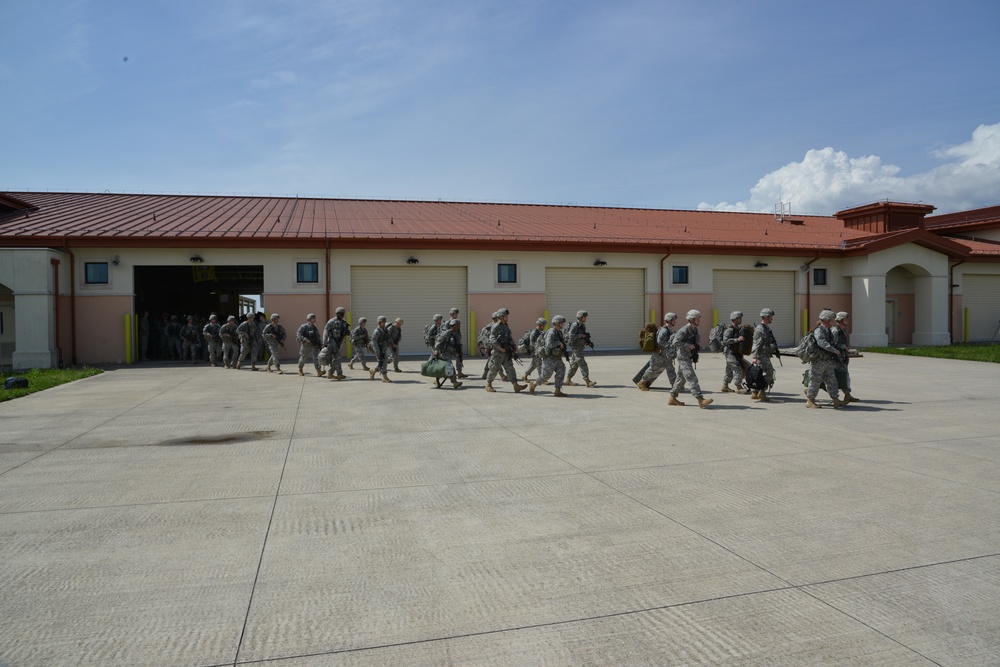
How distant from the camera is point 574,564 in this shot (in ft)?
14.3

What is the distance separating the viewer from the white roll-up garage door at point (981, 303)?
30.4m

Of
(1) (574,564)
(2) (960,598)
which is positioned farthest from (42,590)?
(2) (960,598)

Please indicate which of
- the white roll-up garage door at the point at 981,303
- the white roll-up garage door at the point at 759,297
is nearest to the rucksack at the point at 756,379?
the white roll-up garage door at the point at 759,297

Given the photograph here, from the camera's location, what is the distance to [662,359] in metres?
13.1

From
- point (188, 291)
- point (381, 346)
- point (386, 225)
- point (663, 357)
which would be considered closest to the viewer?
point (663, 357)

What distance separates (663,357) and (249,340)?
503 inches

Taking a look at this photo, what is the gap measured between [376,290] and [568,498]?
18995 mm

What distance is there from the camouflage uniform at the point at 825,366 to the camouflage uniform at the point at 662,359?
7.58 feet

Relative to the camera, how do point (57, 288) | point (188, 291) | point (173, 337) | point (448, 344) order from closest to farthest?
1. point (448, 344)
2. point (57, 288)
3. point (173, 337)
4. point (188, 291)

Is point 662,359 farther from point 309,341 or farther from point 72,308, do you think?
point 72,308

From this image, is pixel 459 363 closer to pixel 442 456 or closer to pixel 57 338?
pixel 442 456

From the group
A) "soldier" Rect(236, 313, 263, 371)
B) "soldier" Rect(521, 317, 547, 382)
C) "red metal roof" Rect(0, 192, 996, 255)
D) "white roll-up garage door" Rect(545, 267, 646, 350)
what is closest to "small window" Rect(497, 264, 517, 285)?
"red metal roof" Rect(0, 192, 996, 255)

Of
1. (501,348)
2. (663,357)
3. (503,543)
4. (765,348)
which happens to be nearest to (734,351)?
(765,348)

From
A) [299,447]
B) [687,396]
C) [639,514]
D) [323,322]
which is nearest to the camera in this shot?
[639,514]
